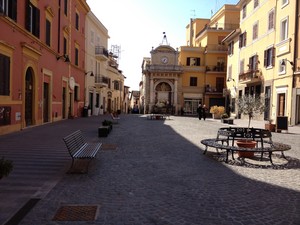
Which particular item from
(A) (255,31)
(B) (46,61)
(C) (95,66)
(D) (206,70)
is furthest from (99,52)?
(D) (206,70)

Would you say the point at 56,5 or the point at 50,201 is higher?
the point at 56,5

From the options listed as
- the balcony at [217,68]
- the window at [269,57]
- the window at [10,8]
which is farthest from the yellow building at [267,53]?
the window at [10,8]

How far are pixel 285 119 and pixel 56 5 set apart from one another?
16243 millimetres

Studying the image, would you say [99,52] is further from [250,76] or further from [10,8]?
[10,8]

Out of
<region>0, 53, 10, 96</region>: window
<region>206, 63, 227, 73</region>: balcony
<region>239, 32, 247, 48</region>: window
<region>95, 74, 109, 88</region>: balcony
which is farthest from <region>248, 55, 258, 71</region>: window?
<region>0, 53, 10, 96</region>: window

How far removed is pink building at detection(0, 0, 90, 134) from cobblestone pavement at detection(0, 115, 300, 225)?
5862 millimetres

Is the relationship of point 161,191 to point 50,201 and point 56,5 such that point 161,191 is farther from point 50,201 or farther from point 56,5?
point 56,5

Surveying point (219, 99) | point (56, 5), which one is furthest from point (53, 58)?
point (219, 99)

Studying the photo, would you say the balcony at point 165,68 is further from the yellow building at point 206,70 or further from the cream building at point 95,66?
the cream building at point 95,66

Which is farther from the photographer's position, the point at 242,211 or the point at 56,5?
the point at 56,5

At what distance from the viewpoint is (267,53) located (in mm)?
28328

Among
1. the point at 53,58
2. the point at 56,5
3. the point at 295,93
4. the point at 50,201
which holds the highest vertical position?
the point at 56,5

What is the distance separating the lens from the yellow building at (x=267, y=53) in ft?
79.6

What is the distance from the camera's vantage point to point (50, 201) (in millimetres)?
5102
